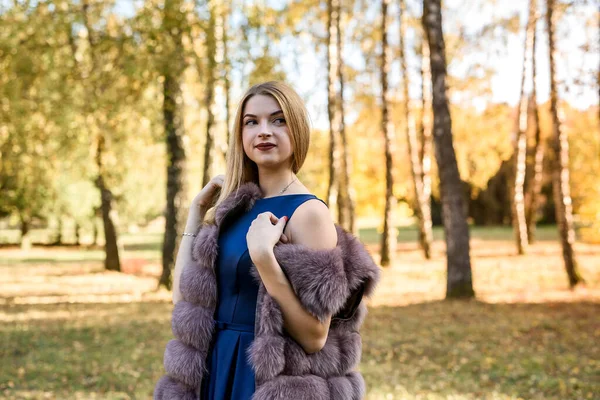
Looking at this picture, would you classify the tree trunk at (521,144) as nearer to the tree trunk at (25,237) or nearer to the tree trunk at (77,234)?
the tree trunk at (77,234)

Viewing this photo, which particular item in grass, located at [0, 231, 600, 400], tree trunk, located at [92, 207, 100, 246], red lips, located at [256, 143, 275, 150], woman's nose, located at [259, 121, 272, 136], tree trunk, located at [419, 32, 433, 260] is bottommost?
grass, located at [0, 231, 600, 400]

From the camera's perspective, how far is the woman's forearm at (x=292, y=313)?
2002 mm

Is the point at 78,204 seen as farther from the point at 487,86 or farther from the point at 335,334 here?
the point at 335,334

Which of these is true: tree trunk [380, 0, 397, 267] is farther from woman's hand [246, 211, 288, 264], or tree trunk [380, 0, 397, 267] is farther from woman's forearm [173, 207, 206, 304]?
woman's hand [246, 211, 288, 264]

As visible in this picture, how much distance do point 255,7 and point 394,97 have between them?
42.1 feet

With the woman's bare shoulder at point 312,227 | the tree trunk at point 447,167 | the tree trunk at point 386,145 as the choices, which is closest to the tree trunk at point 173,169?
the tree trunk at point 447,167

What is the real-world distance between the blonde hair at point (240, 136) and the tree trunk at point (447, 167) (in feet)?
27.8

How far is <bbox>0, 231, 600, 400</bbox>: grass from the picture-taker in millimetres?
6016

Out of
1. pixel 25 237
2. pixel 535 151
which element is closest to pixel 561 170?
pixel 535 151

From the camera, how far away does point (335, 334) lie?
225cm

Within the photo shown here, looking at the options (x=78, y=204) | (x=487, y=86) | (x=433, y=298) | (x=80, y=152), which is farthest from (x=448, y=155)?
(x=78, y=204)

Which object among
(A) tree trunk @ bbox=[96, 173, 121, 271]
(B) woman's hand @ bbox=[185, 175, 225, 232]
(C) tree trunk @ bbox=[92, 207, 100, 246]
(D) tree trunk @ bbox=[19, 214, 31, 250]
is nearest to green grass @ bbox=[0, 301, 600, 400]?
(B) woman's hand @ bbox=[185, 175, 225, 232]

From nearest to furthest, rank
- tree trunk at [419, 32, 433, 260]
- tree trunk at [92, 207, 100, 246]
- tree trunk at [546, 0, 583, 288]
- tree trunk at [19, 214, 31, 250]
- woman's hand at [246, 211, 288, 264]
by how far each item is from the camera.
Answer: woman's hand at [246, 211, 288, 264]
tree trunk at [546, 0, 583, 288]
tree trunk at [419, 32, 433, 260]
tree trunk at [92, 207, 100, 246]
tree trunk at [19, 214, 31, 250]

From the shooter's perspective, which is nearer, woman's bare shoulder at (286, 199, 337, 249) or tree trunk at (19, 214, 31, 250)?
woman's bare shoulder at (286, 199, 337, 249)
